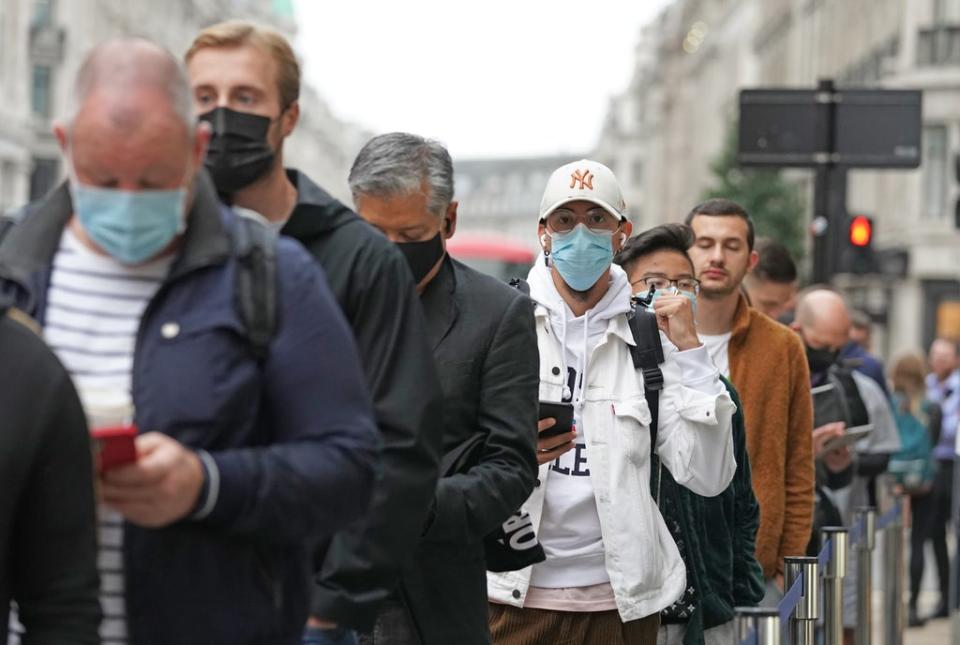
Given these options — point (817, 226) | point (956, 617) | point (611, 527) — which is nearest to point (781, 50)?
point (817, 226)

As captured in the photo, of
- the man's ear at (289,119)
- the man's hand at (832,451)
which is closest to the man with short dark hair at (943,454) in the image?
the man's hand at (832,451)

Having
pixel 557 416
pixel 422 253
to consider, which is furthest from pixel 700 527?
pixel 422 253

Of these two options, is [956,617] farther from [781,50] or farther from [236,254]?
[781,50]

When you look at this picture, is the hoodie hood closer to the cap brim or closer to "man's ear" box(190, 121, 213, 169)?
the cap brim

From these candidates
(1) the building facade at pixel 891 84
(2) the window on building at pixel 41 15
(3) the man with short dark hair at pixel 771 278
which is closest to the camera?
(3) the man with short dark hair at pixel 771 278

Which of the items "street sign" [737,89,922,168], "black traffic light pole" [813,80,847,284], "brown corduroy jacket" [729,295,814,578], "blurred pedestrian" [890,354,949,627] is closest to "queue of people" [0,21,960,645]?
"brown corduroy jacket" [729,295,814,578]

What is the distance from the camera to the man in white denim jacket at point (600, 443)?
586 cm

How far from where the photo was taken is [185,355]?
130 inches

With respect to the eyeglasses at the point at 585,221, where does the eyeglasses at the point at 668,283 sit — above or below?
below

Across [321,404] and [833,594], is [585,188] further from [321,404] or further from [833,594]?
[321,404]

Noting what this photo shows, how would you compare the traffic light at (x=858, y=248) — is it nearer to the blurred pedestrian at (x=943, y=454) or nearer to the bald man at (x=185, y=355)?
the blurred pedestrian at (x=943, y=454)

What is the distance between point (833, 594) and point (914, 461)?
24.6ft

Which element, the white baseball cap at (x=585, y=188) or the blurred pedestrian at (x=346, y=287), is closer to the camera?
the blurred pedestrian at (x=346, y=287)

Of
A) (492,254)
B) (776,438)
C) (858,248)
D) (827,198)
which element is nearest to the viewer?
(776,438)
